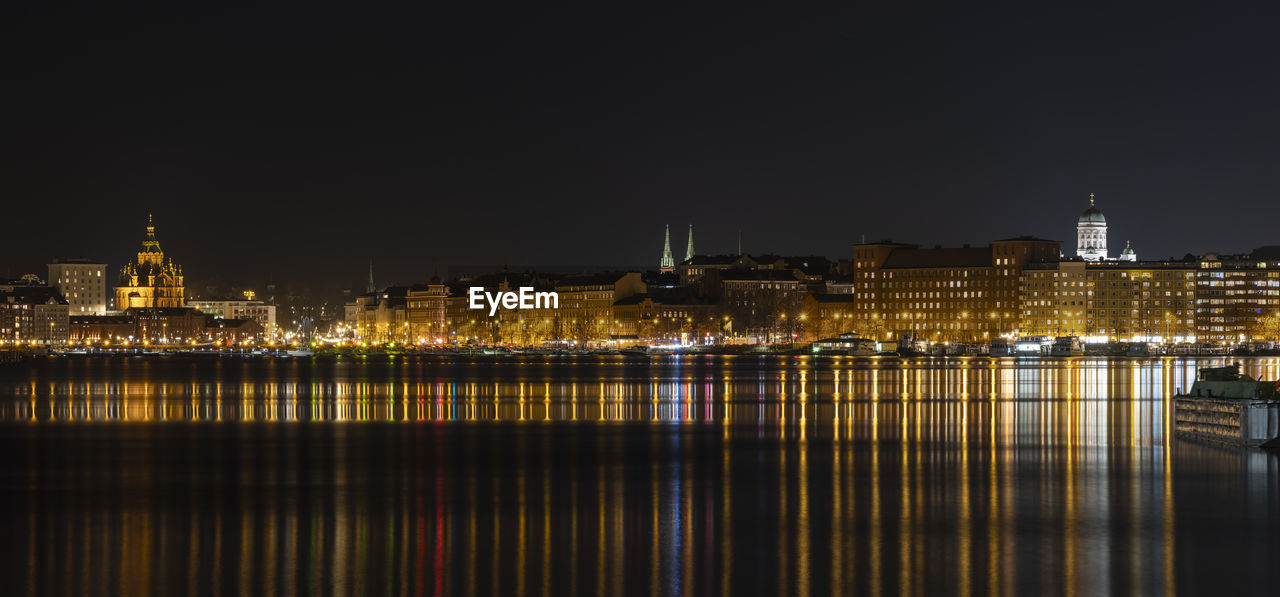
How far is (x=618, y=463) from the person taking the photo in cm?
2973

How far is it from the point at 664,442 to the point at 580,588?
60.5 ft

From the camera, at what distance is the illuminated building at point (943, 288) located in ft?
589

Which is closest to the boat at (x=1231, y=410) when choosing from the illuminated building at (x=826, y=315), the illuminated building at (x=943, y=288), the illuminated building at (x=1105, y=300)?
the illuminated building at (x=1105, y=300)

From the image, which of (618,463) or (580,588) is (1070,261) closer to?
(618,463)

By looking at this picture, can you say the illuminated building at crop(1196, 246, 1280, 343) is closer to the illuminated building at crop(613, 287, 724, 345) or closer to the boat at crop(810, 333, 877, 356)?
the boat at crop(810, 333, 877, 356)

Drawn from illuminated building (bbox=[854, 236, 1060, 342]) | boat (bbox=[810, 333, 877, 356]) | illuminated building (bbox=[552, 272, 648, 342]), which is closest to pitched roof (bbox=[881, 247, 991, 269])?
illuminated building (bbox=[854, 236, 1060, 342])

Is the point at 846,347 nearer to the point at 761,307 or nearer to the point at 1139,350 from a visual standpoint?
the point at 761,307

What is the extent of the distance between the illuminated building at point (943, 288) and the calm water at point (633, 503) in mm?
136305

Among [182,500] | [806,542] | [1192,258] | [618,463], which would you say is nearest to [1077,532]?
[806,542]

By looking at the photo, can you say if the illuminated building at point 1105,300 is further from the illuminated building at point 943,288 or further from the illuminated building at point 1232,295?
the illuminated building at point 943,288

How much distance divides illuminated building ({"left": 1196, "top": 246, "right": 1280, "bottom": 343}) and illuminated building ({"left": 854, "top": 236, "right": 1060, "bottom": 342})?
17183 millimetres

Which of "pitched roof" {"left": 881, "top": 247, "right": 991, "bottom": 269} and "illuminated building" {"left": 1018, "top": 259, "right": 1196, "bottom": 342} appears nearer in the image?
"illuminated building" {"left": 1018, "top": 259, "right": 1196, "bottom": 342}

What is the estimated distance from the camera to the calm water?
17.2m

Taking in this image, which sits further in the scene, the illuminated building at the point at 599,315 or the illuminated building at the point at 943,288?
the illuminated building at the point at 599,315
